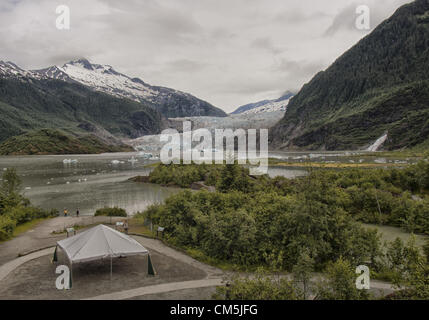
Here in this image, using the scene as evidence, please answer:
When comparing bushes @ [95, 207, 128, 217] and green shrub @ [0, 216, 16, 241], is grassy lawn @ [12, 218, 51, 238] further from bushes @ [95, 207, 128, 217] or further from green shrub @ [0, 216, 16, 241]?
bushes @ [95, 207, 128, 217]

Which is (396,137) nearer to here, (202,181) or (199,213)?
(202,181)

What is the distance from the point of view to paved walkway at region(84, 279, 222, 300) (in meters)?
14.7

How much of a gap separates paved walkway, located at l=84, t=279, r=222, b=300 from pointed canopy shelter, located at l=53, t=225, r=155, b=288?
1.86m

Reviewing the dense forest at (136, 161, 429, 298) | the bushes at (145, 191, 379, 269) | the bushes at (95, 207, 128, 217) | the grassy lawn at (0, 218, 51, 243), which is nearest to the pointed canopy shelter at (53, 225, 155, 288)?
the dense forest at (136, 161, 429, 298)

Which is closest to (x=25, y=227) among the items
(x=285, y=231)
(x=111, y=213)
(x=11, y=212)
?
(x=11, y=212)

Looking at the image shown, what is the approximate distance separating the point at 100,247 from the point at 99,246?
99 millimetres

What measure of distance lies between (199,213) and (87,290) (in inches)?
429

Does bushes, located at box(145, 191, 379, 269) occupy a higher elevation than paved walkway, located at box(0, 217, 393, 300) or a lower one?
higher

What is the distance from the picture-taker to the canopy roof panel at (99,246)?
668 inches

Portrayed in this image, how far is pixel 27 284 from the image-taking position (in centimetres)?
1636

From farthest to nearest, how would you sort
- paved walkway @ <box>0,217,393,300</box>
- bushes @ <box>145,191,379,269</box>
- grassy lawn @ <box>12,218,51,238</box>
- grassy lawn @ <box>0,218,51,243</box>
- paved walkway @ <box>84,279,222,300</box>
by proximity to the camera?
grassy lawn @ <box>12,218,51,238</box>, grassy lawn @ <box>0,218,51,243</box>, bushes @ <box>145,191,379,269</box>, paved walkway @ <box>0,217,393,300</box>, paved walkway @ <box>84,279,222,300</box>

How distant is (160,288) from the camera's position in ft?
51.2

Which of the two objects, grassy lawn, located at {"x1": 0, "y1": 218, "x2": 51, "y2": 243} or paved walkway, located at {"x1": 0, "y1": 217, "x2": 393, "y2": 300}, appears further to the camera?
grassy lawn, located at {"x1": 0, "y1": 218, "x2": 51, "y2": 243}

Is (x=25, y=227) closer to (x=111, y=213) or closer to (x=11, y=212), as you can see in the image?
(x=11, y=212)
